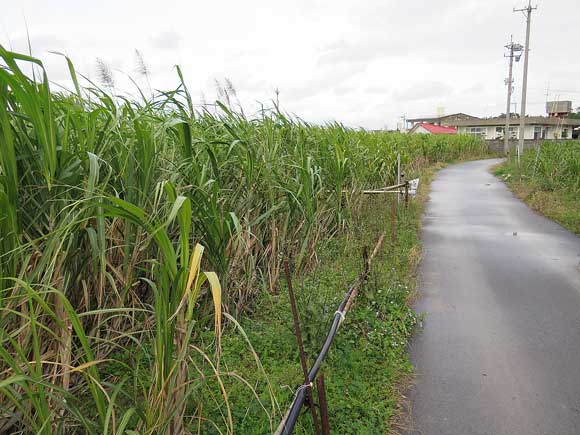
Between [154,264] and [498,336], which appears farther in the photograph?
[498,336]

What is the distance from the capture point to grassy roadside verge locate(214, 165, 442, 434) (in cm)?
257

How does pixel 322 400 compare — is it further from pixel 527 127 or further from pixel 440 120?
pixel 440 120

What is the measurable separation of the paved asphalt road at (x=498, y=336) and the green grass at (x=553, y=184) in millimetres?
1551

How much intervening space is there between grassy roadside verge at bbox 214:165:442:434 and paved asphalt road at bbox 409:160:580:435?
0.23 m

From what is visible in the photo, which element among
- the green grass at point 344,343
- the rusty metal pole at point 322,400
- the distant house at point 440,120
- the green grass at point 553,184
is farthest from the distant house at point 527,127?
the rusty metal pole at point 322,400

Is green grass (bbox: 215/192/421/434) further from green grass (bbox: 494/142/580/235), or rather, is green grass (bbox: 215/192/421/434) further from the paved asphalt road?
green grass (bbox: 494/142/580/235)

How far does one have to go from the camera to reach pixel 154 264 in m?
1.61

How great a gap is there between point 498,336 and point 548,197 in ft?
27.4

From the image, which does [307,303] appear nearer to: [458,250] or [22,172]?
[22,172]

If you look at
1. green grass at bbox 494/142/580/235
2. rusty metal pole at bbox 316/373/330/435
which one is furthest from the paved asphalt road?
green grass at bbox 494/142/580/235

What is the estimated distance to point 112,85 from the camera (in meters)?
3.16

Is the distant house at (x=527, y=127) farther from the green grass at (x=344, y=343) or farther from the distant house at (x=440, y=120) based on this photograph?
the green grass at (x=344, y=343)

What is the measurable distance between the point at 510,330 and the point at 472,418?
1.58 meters

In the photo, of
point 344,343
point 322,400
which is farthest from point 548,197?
point 322,400
